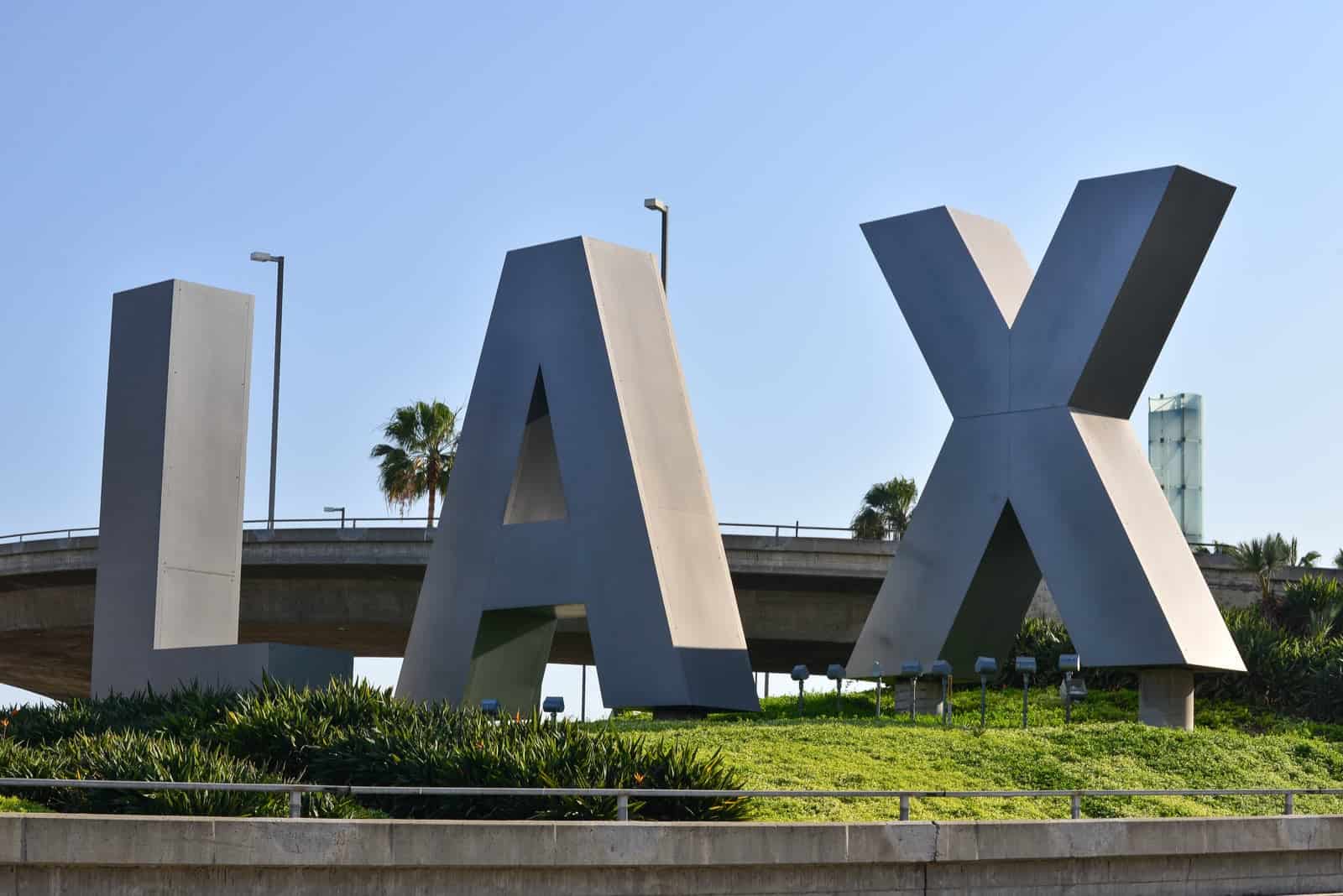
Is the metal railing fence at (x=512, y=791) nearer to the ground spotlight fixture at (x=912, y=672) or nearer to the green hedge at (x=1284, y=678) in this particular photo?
the ground spotlight fixture at (x=912, y=672)

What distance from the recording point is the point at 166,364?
23.0 meters

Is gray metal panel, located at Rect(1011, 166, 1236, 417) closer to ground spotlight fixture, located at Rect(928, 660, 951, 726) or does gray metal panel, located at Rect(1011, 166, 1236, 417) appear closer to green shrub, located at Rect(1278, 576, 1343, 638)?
ground spotlight fixture, located at Rect(928, 660, 951, 726)

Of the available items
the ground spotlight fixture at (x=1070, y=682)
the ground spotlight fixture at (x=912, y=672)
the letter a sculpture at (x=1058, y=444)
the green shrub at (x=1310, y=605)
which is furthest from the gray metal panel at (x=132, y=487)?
the green shrub at (x=1310, y=605)

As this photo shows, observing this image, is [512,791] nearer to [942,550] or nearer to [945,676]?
[945,676]

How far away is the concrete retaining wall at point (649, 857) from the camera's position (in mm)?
12500

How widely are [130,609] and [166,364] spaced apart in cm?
312

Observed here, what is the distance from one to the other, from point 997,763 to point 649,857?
6543 millimetres

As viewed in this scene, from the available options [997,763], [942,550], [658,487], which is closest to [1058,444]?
[942,550]

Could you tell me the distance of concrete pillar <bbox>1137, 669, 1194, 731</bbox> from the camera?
939 inches

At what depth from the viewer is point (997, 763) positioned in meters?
19.4

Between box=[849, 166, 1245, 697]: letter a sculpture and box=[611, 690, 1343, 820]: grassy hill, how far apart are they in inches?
73.0

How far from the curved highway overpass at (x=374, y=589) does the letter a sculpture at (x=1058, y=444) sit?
1070 cm

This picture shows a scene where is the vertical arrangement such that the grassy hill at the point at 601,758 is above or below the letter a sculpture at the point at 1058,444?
below

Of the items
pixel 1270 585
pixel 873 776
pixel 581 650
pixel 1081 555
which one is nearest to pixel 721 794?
pixel 873 776
